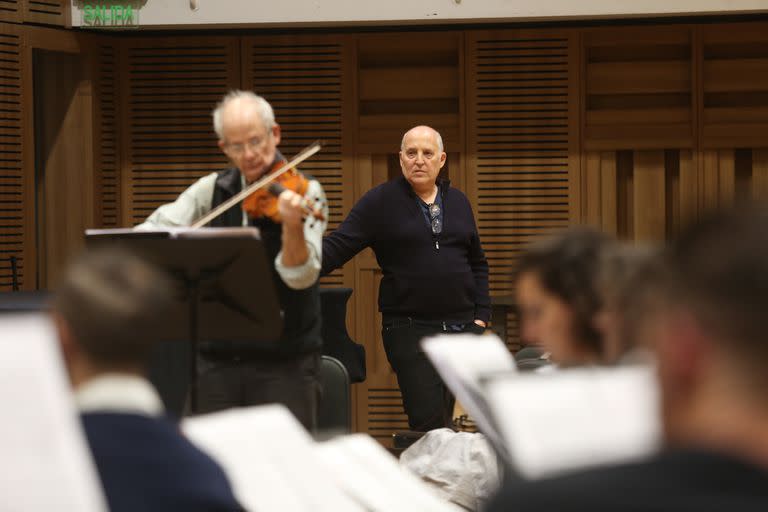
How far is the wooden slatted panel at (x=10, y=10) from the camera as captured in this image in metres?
6.11

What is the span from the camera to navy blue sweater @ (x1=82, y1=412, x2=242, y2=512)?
1.38 metres

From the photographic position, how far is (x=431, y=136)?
484 cm

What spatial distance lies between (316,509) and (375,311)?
5.03m

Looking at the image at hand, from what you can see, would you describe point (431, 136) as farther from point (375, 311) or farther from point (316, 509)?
point (316, 509)

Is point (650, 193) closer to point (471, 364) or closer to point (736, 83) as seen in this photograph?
point (736, 83)

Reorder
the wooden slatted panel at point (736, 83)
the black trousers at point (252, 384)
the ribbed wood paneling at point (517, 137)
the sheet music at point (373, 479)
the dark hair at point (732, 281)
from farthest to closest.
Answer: the ribbed wood paneling at point (517, 137)
the wooden slatted panel at point (736, 83)
the black trousers at point (252, 384)
the sheet music at point (373, 479)
the dark hair at point (732, 281)

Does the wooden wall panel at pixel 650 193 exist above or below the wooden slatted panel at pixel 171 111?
below

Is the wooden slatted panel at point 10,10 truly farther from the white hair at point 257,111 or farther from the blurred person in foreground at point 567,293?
the blurred person in foreground at point 567,293

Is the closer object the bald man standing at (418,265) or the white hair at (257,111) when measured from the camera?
the white hair at (257,111)

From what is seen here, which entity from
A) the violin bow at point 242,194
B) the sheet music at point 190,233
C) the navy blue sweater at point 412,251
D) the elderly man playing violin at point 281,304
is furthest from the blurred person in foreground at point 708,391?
the navy blue sweater at point 412,251

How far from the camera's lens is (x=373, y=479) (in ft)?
6.50

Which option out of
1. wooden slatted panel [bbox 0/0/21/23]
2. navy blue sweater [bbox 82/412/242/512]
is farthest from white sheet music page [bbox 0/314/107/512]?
wooden slatted panel [bbox 0/0/21/23]

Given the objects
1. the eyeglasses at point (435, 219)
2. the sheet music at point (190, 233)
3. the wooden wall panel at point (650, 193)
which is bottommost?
the sheet music at point (190, 233)

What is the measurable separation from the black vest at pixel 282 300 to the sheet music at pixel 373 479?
96 centimetres
